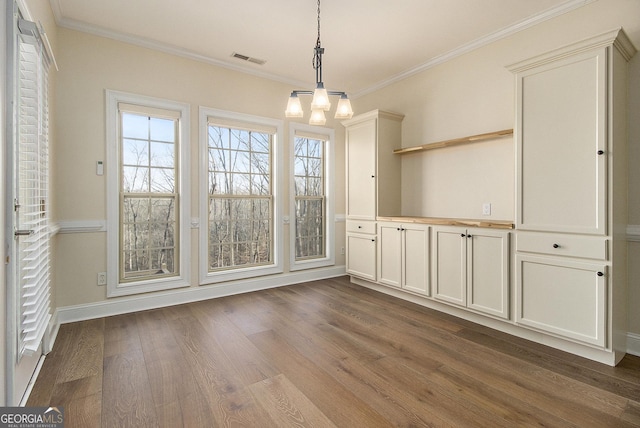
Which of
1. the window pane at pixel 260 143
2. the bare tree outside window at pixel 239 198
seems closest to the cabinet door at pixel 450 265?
the bare tree outside window at pixel 239 198

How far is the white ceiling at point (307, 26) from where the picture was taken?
9.30 feet

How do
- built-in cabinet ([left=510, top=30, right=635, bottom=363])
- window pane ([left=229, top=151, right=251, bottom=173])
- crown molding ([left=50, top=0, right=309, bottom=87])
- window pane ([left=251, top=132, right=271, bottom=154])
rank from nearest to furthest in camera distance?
built-in cabinet ([left=510, top=30, right=635, bottom=363])
crown molding ([left=50, top=0, right=309, bottom=87])
window pane ([left=229, top=151, right=251, bottom=173])
window pane ([left=251, top=132, right=271, bottom=154])

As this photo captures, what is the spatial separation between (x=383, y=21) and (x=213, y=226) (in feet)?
9.60

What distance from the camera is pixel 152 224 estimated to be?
3.60 metres

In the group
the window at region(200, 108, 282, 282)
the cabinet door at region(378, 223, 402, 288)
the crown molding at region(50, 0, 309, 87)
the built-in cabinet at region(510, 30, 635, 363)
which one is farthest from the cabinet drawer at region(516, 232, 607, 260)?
the crown molding at region(50, 0, 309, 87)

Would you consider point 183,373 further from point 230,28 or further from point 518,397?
point 230,28

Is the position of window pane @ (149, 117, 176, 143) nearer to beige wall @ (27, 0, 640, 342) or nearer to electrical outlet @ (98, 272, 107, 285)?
beige wall @ (27, 0, 640, 342)

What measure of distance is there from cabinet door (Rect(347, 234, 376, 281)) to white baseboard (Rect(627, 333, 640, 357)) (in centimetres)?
238

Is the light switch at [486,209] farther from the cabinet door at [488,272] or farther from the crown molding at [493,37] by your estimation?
the crown molding at [493,37]

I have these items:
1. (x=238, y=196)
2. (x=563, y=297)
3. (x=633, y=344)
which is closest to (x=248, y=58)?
(x=238, y=196)

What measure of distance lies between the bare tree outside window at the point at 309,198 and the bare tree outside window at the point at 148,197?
66.1 inches

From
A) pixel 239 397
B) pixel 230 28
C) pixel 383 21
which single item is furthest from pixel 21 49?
pixel 383 21

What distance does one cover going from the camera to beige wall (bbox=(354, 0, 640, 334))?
2480 millimetres

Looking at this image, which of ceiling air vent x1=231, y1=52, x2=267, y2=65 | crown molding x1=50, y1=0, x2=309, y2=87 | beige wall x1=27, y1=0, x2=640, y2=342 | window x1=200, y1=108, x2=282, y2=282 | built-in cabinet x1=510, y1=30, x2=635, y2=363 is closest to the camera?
built-in cabinet x1=510, y1=30, x2=635, y2=363
